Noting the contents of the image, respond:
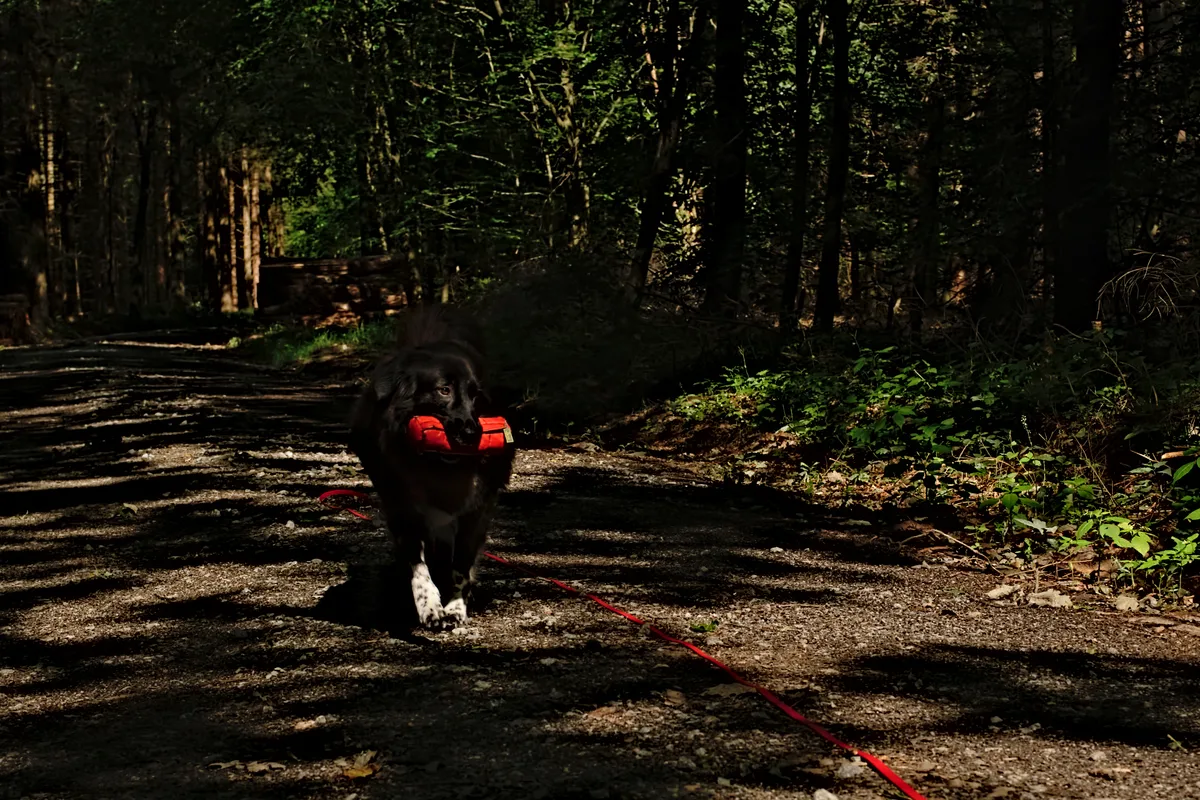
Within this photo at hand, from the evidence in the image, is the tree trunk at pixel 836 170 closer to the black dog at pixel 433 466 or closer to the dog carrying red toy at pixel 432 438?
the black dog at pixel 433 466

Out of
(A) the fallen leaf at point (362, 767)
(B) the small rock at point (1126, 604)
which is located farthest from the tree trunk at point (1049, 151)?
(A) the fallen leaf at point (362, 767)

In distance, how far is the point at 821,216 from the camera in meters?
16.8

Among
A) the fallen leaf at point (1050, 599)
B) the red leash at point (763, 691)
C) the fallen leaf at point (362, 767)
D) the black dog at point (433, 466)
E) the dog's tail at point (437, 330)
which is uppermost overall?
the dog's tail at point (437, 330)

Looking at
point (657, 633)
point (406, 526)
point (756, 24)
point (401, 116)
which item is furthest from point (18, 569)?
point (401, 116)

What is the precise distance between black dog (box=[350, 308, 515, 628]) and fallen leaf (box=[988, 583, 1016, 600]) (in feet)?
9.81

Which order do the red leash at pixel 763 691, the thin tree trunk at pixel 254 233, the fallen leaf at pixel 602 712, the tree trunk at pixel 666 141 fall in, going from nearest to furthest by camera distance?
the red leash at pixel 763 691 < the fallen leaf at pixel 602 712 < the tree trunk at pixel 666 141 < the thin tree trunk at pixel 254 233

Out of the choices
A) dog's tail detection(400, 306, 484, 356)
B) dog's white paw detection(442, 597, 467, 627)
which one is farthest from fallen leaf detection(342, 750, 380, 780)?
dog's tail detection(400, 306, 484, 356)

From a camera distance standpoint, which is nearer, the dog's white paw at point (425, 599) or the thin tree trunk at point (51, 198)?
the dog's white paw at point (425, 599)

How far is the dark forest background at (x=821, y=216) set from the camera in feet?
29.0

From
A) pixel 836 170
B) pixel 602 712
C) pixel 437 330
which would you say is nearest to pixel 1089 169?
pixel 836 170

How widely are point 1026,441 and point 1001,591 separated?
2518mm

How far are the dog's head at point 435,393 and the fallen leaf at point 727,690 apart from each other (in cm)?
152

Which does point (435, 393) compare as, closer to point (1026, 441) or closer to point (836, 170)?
point (1026, 441)

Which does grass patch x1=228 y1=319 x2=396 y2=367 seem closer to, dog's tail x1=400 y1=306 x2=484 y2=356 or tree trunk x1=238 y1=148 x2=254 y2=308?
dog's tail x1=400 y1=306 x2=484 y2=356
